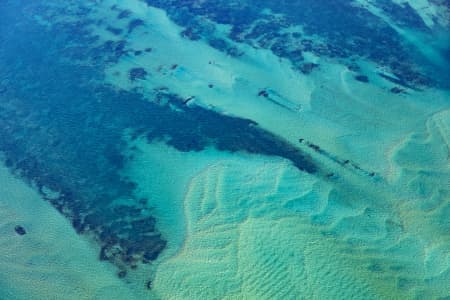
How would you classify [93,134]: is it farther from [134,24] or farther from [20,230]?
[134,24]

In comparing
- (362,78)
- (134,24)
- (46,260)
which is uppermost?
(362,78)

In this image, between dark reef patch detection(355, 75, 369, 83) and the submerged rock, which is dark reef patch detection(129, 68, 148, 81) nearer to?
the submerged rock

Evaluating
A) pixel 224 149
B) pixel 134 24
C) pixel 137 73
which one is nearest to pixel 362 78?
pixel 224 149

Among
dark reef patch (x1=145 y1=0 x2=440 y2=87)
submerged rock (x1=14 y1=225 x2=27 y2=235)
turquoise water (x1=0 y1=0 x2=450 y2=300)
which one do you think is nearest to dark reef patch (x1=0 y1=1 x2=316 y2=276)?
turquoise water (x1=0 y1=0 x2=450 y2=300)

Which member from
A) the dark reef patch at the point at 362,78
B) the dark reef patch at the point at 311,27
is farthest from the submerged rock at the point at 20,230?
the dark reef patch at the point at 362,78

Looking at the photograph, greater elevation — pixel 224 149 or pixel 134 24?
pixel 134 24

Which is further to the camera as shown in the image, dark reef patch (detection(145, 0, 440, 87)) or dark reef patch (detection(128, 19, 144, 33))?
dark reef patch (detection(128, 19, 144, 33))
